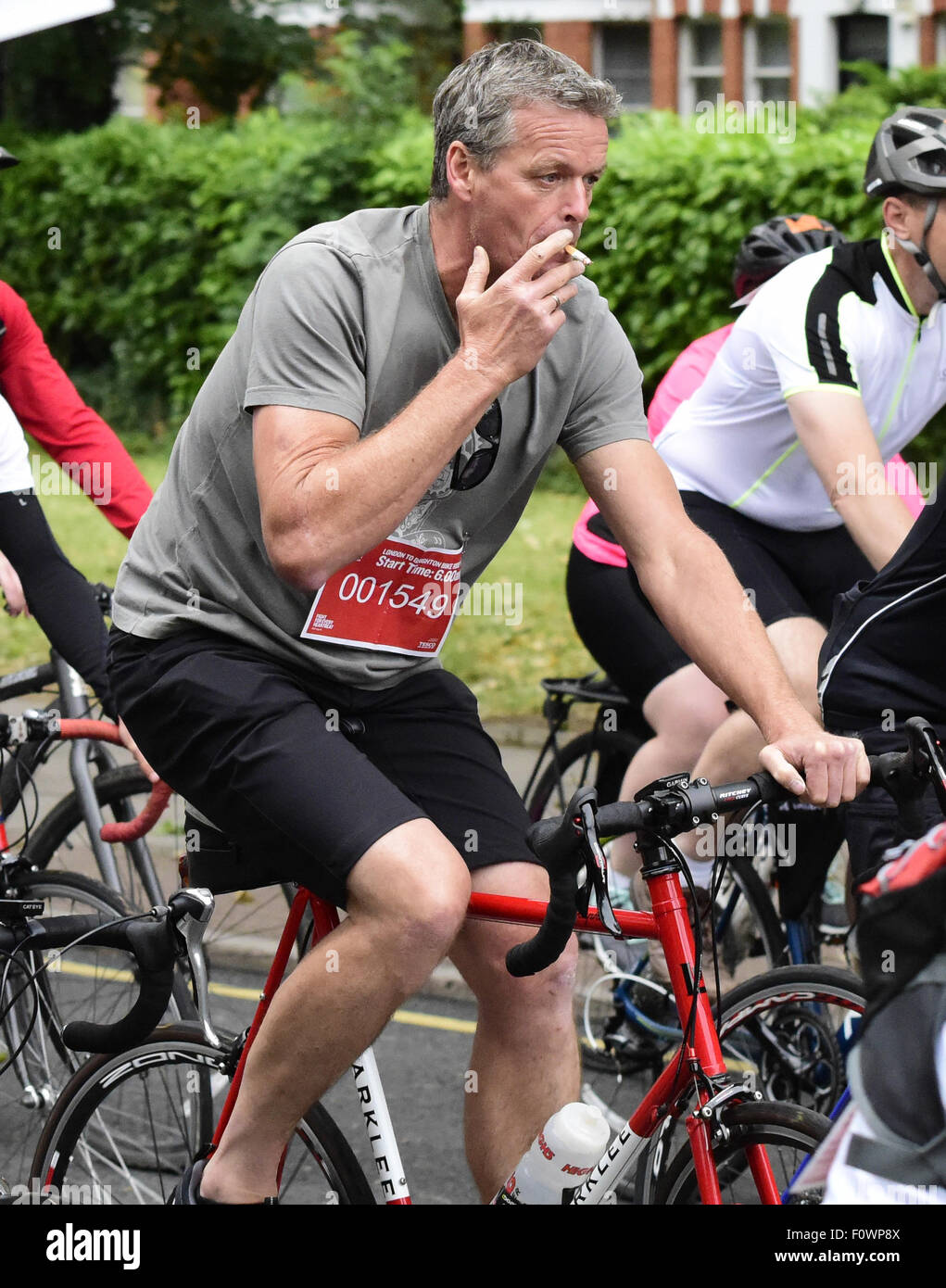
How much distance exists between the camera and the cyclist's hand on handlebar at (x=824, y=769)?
2639 mm

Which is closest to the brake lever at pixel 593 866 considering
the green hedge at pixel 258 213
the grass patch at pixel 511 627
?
the grass patch at pixel 511 627

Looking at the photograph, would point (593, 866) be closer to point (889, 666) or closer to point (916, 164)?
point (889, 666)

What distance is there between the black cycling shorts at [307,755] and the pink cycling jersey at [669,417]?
144 cm

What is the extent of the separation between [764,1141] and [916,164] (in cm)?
214

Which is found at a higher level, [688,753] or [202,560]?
[202,560]

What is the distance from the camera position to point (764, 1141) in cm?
262

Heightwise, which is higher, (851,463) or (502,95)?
(502,95)

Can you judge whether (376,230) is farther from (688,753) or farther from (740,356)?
(688,753)

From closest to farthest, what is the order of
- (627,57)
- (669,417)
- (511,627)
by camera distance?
(669,417), (511,627), (627,57)

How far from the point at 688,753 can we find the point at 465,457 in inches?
64.1

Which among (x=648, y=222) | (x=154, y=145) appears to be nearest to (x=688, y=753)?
(x=648, y=222)

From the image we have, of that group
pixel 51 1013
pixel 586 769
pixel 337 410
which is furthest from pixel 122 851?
pixel 337 410

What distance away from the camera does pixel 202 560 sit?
2.91 metres
